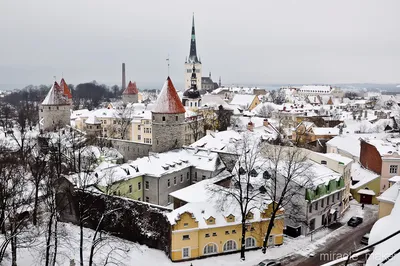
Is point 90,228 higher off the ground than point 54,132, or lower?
lower

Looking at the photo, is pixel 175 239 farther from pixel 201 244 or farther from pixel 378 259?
pixel 378 259

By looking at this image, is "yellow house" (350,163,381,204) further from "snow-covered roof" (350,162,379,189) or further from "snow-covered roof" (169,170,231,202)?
"snow-covered roof" (169,170,231,202)

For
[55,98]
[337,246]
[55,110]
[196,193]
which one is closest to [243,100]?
[55,98]

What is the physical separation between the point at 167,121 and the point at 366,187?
18536mm

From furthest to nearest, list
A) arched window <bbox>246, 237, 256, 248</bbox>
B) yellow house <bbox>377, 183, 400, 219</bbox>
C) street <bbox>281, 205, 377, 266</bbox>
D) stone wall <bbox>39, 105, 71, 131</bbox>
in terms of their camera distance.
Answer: stone wall <bbox>39, 105, 71, 131</bbox> < arched window <bbox>246, 237, 256, 248</bbox> < street <bbox>281, 205, 377, 266</bbox> < yellow house <bbox>377, 183, 400, 219</bbox>

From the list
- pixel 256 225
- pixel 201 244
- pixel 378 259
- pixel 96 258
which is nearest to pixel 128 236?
pixel 96 258

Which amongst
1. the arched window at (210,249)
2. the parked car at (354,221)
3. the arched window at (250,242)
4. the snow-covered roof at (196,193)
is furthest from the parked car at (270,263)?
the parked car at (354,221)

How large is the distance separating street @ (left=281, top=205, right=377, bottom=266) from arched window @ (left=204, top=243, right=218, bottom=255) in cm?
391

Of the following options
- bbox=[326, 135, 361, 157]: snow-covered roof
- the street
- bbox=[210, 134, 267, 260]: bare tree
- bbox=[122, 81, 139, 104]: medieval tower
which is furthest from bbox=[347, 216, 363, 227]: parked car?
bbox=[122, 81, 139, 104]: medieval tower

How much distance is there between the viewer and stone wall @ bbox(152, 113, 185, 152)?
114ft

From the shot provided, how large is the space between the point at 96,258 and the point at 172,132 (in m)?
15.8

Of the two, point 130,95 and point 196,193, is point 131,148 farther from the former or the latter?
point 130,95

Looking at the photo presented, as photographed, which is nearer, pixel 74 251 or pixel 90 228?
pixel 74 251

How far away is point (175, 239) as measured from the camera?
830 inches
